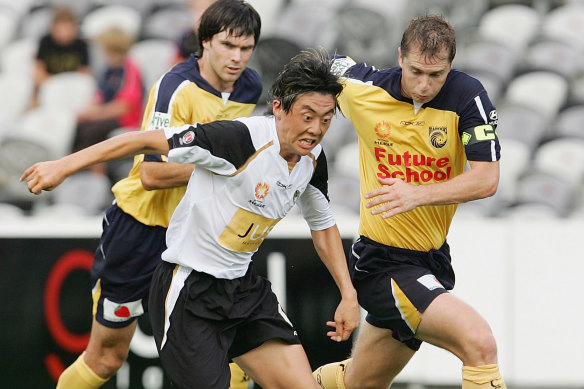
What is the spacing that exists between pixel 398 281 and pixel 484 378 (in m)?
0.71

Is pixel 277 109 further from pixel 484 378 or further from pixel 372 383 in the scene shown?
pixel 372 383

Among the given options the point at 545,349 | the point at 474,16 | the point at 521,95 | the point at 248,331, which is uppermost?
the point at 474,16

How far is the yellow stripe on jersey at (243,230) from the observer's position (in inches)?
183

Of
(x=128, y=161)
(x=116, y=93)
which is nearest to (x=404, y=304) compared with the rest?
(x=128, y=161)

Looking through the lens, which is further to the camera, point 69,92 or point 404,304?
point 69,92

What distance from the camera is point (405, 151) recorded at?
502 cm

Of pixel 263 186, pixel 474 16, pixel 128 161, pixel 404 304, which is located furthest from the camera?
pixel 474 16

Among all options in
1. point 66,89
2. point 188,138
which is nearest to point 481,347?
point 188,138

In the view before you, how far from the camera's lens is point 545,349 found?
7164mm

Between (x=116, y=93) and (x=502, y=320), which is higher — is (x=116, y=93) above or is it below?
above

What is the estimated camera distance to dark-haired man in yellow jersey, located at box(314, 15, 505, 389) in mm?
4645

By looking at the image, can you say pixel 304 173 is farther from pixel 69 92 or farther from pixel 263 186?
pixel 69 92

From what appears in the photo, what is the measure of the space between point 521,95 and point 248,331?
600 cm

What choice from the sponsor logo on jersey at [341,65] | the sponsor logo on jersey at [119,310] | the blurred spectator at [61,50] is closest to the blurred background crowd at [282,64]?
the blurred spectator at [61,50]
